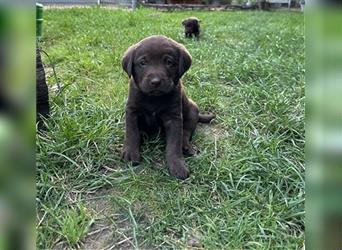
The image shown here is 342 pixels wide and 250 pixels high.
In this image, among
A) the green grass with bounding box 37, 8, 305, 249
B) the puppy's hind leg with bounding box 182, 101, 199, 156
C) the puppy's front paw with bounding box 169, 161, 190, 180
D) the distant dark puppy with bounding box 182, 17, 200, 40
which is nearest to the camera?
the green grass with bounding box 37, 8, 305, 249

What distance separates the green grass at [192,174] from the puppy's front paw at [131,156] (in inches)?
1.5

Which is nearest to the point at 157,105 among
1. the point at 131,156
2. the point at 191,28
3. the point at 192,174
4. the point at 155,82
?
the point at 155,82

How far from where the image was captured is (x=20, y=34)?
699 millimetres

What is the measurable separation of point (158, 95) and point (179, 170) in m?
0.42

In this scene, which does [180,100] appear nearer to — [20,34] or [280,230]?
[280,230]

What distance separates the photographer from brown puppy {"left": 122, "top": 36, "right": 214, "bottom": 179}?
7.30 feet

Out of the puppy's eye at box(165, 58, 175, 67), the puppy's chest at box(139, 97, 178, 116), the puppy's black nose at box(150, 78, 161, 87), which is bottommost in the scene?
the puppy's chest at box(139, 97, 178, 116)

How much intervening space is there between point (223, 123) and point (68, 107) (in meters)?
1.01

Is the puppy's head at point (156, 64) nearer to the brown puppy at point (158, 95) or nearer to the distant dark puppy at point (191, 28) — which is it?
the brown puppy at point (158, 95)

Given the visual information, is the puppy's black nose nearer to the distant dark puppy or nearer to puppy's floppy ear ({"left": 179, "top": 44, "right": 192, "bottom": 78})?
puppy's floppy ear ({"left": 179, "top": 44, "right": 192, "bottom": 78})

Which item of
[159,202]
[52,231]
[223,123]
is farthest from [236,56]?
[52,231]

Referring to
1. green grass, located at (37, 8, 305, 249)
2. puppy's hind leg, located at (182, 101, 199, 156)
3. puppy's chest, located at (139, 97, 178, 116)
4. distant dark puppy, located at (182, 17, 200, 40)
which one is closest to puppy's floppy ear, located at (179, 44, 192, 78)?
puppy's chest, located at (139, 97, 178, 116)

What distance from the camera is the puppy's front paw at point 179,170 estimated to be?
7.12 feet

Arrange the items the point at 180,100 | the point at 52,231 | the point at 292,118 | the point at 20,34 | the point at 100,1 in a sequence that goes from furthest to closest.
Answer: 1. the point at 100,1
2. the point at 292,118
3. the point at 180,100
4. the point at 52,231
5. the point at 20,34
